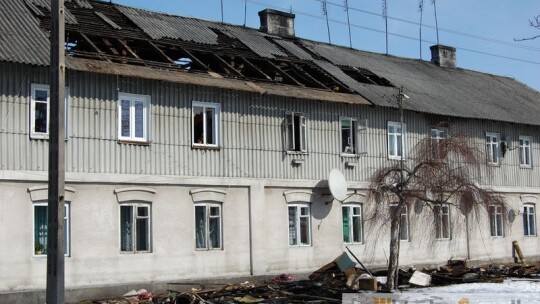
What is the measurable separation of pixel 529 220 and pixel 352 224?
10774mm

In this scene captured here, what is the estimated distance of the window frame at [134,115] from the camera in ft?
63.7

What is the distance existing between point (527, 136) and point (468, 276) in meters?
11.8

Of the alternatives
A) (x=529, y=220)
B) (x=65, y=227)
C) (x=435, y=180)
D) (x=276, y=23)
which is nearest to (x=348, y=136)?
(x=435, y=180)

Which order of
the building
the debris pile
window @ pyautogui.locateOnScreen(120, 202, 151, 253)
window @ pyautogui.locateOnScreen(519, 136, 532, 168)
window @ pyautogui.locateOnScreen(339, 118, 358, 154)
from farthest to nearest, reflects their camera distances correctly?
1. window @ pyautogui.locateOnScreen(519, 136, 532, 168)
2. window @ pyautogui.locateOnScreen(339, 118, 358, 154)
3. window @ pyautogui.locateOnScreen(120, 202, 151, 253)
4. the building
5. the debris pile

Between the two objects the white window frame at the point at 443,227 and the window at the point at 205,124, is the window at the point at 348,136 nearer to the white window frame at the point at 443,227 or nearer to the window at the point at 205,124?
the white window frame at the point at 443,227

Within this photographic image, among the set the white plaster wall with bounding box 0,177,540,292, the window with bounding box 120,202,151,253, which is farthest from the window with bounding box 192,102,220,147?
the window with bounding box 120,202,151,253

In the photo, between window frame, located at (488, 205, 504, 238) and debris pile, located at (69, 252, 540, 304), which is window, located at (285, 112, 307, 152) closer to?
debris pile, located at (69, 252, 540, 304)

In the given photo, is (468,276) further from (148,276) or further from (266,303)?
(148,276)

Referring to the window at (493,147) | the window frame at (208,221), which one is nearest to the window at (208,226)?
Answer: the window frame at (208,221)

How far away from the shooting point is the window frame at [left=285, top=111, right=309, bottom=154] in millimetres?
23156

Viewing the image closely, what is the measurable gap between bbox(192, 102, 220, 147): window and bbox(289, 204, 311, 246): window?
11.5 feet

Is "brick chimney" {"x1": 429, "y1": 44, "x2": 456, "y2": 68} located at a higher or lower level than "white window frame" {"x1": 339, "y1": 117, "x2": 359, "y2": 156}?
higher

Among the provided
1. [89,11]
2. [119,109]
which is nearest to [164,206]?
[119,109]

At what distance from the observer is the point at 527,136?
31797 millimetres
